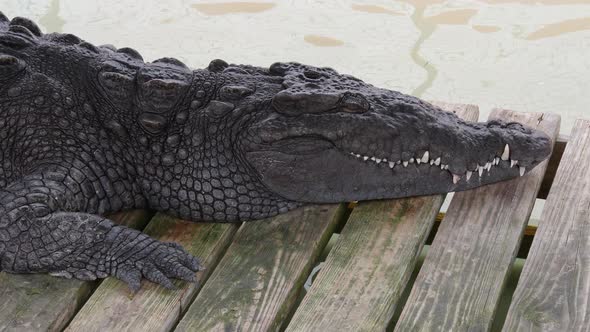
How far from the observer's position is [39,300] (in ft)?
9.49

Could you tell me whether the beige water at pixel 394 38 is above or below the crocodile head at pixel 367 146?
below

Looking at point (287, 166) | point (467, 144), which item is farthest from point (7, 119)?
point (467, 144)

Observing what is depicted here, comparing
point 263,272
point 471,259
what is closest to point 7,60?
point 263,272

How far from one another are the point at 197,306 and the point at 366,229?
71 cm

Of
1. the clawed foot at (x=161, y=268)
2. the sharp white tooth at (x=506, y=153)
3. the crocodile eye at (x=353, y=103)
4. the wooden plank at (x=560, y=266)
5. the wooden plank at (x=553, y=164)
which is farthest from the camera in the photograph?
the wooden plank at (x=553, y=164)

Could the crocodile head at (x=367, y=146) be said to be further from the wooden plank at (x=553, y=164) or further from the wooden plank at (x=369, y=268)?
the wooden plank at (x=553, y=164)

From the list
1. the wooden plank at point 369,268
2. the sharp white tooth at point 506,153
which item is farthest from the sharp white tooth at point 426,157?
the sharp white tooth at point 506,153

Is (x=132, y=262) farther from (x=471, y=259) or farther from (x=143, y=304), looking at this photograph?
(x=471, y=259)

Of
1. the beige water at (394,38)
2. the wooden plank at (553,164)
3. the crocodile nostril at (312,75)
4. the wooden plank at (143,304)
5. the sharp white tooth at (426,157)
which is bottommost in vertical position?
the beige water at (394,38)

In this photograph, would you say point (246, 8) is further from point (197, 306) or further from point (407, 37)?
point (197, 306)

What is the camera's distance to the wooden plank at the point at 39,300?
280cm

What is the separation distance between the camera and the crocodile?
3238 mm

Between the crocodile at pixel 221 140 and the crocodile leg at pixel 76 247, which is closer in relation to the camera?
the crocodile leg at pixel 76 247

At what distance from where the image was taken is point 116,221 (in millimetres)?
3340
